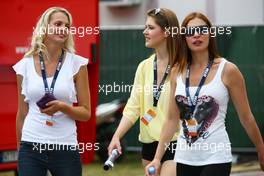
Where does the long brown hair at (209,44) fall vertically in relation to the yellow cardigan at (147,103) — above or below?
above

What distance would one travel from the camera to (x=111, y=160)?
575cm

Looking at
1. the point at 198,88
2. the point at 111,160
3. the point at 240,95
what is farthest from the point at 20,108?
the point at 240,95

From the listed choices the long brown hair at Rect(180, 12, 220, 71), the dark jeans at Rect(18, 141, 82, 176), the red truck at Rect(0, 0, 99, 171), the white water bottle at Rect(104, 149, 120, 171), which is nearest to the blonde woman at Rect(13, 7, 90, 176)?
the dark jeans at Rect(18, 141, 82, 176)

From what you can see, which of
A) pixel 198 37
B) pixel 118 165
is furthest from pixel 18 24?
pixel 118 165

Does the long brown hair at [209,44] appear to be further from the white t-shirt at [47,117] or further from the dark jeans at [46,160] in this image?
the dark jeans at [46,160]

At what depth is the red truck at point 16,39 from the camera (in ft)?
30.0

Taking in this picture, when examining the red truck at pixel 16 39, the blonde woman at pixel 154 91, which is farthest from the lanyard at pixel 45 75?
the red truck at pixel 16 39

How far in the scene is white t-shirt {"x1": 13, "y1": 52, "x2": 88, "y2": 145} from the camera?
5.73 m

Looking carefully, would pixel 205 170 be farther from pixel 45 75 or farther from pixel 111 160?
pixel 45 75

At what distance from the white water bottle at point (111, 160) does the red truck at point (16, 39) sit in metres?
3.44

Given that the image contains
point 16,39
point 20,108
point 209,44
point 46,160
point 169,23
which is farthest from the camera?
point 16,39

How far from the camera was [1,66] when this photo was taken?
9.18m

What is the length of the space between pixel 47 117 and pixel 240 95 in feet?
4.48

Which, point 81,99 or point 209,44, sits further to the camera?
point 81,99
